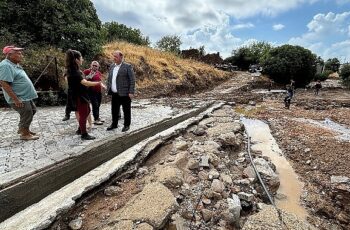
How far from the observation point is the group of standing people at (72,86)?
5047 millimetres

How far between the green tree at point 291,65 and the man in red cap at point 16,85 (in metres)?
29.0

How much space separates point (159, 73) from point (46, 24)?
8.79 metres

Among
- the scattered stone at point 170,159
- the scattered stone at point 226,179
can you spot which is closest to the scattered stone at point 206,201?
the scattered stone at point 226,179

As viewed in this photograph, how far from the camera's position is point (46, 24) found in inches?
504

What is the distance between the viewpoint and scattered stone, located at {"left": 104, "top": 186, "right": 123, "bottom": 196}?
445 cm

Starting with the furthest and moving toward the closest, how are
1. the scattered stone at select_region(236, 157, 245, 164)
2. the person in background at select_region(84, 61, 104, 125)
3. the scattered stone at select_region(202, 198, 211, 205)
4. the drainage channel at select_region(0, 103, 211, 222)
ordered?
1. the person in background at select_region(84, 61, 104, 125)
2. the scattered stone at select_region(236, 157, 245, 164)
3. the scattered stone at select_region(202, 198, 211, 205)
4. the drainage channel at select_region(0, 103, 211, 222)

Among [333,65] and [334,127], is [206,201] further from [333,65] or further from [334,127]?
[333,65]

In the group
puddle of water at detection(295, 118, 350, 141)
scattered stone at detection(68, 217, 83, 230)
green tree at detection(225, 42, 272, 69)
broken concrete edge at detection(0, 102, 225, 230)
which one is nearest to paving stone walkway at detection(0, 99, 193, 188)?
broken concrete edge at detection(0, 102, 225, 230)

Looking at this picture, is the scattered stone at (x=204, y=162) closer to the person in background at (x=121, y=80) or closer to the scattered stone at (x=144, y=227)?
the person in background at (x=121, y=80)

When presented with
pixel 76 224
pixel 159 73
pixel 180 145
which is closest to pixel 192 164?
pixel 180 145

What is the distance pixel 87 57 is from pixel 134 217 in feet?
39.2

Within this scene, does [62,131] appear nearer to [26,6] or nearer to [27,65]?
[27,65]

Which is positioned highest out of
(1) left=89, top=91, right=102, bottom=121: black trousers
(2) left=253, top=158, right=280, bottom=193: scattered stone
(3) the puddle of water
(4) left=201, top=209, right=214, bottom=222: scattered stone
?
(1) left=89, top=91, right=102, bottom=121: black trousers

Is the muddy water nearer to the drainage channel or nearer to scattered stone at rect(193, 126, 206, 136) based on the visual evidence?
scattered stone at rect(193, 126, 206, 136)
